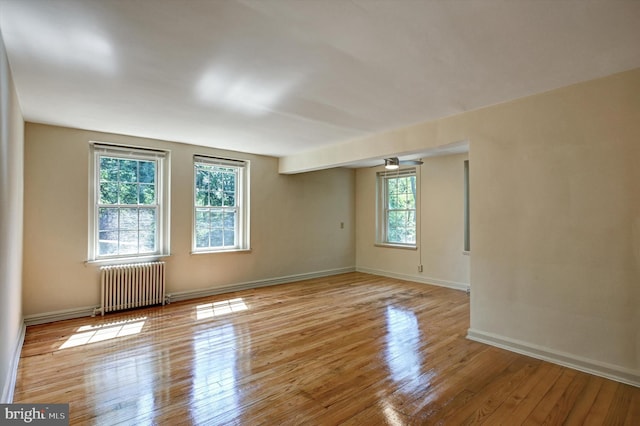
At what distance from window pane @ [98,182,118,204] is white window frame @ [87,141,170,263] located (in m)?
0.05

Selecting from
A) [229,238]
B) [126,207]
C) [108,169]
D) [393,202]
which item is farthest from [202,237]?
[393,202]

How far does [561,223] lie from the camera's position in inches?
112

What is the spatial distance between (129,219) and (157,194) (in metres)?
0.54

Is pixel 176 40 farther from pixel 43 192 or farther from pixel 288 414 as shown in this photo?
pixel 43 192

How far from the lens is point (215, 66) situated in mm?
2381

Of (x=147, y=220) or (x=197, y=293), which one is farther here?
(x=197, y=293)

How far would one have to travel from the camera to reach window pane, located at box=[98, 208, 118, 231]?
4.41m

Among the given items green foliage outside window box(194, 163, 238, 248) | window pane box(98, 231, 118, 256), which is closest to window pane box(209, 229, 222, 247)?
green foliage outside window box(194, 163, 238, 248)

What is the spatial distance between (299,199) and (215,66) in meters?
4.27

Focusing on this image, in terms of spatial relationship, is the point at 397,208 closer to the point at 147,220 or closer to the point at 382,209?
the point at 382,209

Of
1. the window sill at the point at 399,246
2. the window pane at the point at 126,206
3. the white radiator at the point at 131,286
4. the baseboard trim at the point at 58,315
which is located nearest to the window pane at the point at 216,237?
the window pane at the point at 126,206

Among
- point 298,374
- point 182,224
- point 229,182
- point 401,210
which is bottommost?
point 298,374

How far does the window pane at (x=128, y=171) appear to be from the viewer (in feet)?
15.1

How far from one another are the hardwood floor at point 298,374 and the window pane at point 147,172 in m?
1.94
